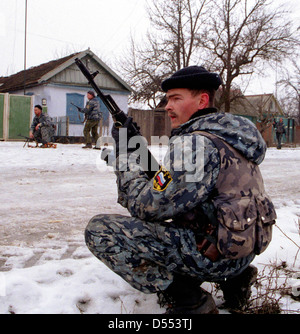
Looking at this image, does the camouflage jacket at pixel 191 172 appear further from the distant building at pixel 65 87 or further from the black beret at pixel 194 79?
the distant building at pixel 65 87

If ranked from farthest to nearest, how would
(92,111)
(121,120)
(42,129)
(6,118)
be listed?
(6,118) → (42,129) → (92,111) → (121,120)

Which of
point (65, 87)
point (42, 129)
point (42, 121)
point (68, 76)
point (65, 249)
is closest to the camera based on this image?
point (65, 249)

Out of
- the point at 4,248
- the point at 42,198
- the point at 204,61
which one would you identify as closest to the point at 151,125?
the point at 204,61

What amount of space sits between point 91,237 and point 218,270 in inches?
26.8

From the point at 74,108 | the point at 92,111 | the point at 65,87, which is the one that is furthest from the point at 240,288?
the point at 65,87

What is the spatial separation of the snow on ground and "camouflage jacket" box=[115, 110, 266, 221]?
0.63 m

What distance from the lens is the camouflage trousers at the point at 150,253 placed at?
184cm

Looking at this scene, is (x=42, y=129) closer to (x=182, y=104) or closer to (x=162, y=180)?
(x=182, y=104)

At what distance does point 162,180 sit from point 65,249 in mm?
1598

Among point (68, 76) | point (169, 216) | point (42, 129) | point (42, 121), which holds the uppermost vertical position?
point (68, 76)

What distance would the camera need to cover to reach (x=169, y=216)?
1794 mm

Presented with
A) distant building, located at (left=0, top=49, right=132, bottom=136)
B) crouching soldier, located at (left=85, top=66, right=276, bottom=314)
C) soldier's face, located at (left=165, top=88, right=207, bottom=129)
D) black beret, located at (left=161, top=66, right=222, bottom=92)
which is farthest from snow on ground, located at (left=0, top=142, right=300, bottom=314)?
distant building, located at (left=0, top=49, right=132, bottom=136)

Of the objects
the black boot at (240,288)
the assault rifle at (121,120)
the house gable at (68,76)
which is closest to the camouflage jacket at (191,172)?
the assault rifle at (121,120)
